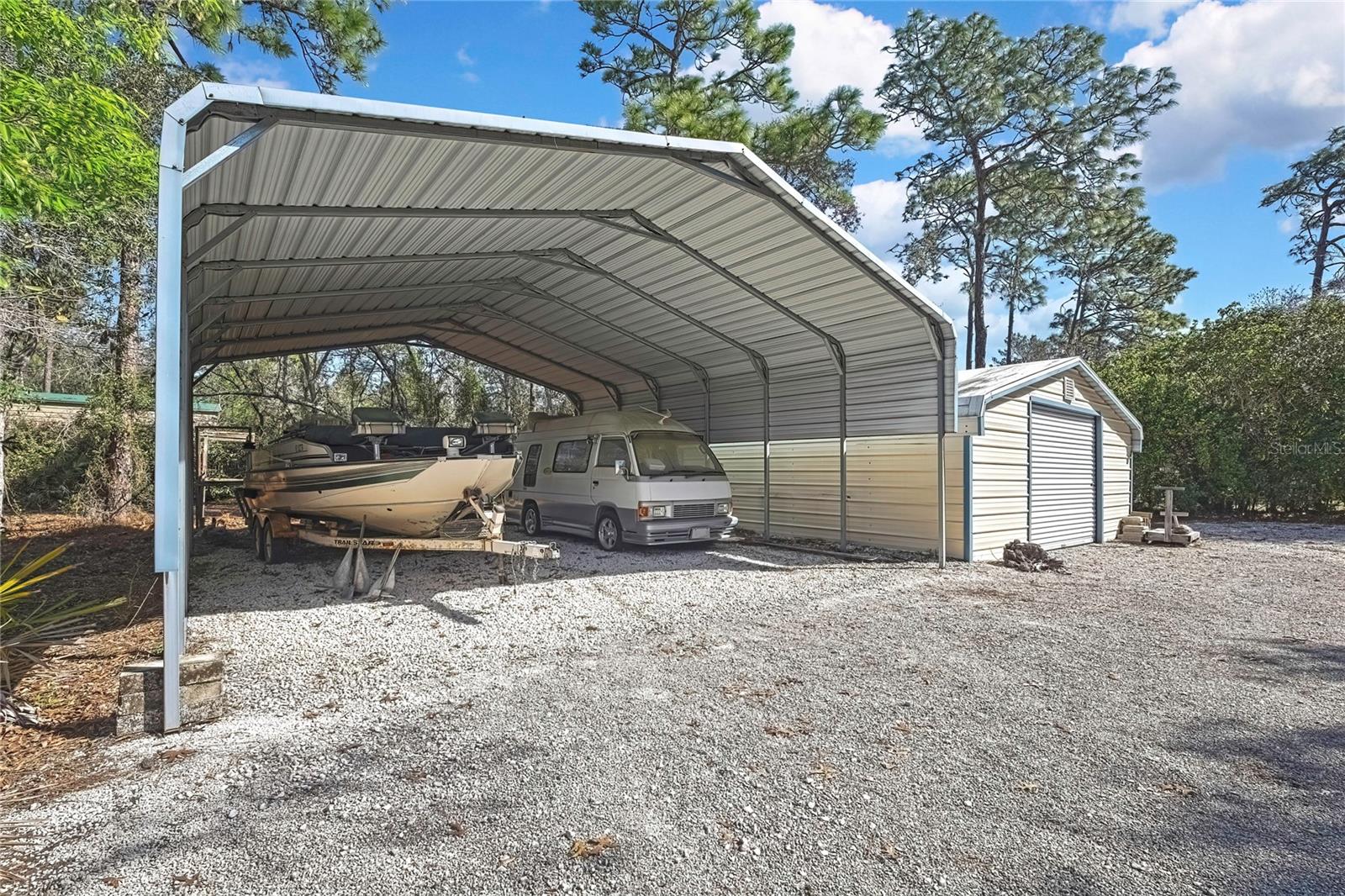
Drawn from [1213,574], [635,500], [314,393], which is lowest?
[1213,574]

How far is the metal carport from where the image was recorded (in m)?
4.39

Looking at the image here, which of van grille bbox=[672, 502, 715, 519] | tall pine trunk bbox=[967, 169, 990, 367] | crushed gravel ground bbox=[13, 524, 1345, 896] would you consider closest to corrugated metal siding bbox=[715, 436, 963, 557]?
van grille bbox=[672, 502, 715, 519]

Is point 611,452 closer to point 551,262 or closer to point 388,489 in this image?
point 551,262

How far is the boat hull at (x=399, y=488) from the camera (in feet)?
23.7

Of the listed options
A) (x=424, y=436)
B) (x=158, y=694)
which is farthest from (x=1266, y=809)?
(x=424, y=436)

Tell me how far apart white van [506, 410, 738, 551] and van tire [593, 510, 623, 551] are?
0.04 feet

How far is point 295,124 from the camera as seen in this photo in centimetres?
449

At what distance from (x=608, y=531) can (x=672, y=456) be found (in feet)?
4.98

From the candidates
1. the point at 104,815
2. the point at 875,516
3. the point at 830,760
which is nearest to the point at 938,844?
the point at 830,760

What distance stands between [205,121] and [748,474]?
10.2 meters

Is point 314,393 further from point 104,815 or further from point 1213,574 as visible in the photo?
point 1213,574

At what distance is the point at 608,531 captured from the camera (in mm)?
10445

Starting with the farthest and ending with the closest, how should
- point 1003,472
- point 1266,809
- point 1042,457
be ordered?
point 1042,457 → point 1003,472 → point 1266,809

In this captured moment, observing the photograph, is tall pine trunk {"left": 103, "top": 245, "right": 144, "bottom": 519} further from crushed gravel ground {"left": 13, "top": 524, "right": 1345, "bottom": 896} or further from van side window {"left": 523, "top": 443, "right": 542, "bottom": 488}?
crushed gravel ground {"left": 13, "top": 524, "right": 1345, "bottom": 896}
